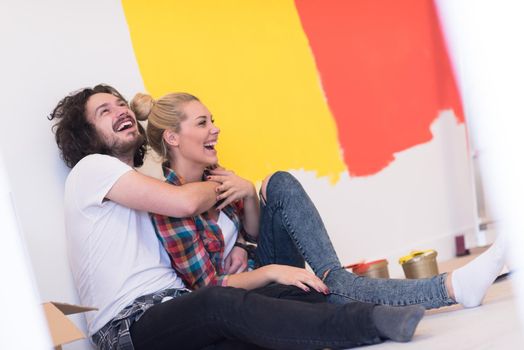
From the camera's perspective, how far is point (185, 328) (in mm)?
1274

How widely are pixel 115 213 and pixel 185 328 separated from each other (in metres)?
0.35

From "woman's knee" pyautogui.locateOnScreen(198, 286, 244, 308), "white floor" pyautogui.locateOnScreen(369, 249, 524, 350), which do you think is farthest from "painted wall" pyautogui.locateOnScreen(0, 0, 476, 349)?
"white floor" pyautogui.locateOnScreen(369, 249, 524, 350)

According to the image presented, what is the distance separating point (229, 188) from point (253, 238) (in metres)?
0.18

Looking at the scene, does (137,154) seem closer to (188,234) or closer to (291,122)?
(188,234)

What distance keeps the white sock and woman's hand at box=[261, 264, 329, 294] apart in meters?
0.28

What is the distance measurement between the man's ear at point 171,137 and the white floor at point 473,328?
74 cm

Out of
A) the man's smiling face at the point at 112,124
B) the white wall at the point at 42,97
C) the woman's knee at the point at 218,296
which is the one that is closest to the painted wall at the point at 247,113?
the white wall at the point at 42,97

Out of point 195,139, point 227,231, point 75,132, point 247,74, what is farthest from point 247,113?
point 75,132

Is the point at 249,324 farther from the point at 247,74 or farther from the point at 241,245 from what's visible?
the point at 247,74

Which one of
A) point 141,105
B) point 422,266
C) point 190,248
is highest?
point 141,105

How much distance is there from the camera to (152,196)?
1447mm

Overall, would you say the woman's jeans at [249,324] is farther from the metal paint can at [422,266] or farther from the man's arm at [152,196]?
the metal paint can at [422,266]

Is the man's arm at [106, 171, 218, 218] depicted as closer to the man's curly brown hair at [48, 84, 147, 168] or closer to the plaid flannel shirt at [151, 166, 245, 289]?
the plaid flannel shirt at [151, 166, 245, 289]

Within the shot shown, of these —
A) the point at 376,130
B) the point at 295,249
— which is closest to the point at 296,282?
the point at 295,249
